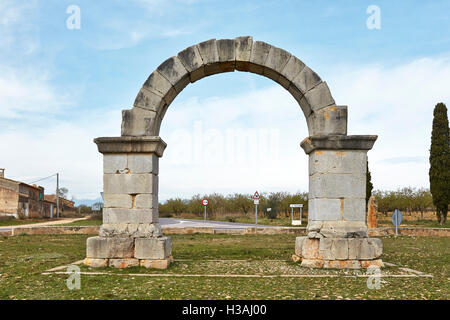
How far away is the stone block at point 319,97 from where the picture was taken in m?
7.98

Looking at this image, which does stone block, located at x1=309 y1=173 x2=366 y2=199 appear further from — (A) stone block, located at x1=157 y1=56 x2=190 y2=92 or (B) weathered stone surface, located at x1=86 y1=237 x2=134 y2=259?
(B) weathered stone surface, located at x1=86 y1=237 x2=134 y2=259

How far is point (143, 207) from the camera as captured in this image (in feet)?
25.4

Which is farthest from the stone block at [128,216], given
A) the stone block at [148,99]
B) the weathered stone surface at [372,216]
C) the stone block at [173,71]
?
the weathered stone surface at [372,216]

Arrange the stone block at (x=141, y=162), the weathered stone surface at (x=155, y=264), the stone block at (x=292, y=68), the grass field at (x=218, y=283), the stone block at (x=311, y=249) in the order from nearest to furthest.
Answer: the grass field at (x=218, y=283), the weathered stone surface at (x=155, y=264), the stone block at (x=311, y=249), the stone block at (x=141, y=162), the stone block at (x=292, y=68)

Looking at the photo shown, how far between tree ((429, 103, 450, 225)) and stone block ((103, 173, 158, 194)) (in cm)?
2116

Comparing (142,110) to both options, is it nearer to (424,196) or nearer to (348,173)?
(348,173)

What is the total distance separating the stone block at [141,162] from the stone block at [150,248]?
1.41m

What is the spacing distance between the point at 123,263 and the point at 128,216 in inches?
36.5

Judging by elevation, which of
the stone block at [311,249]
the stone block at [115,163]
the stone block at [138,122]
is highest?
the stone block at [138,122]

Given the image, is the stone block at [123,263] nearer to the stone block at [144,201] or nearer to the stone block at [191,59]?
the stone block at [144,201]

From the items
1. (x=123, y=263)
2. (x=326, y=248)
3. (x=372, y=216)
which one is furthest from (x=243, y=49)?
(x=372, y=216)

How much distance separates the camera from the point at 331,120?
795 centimetres
